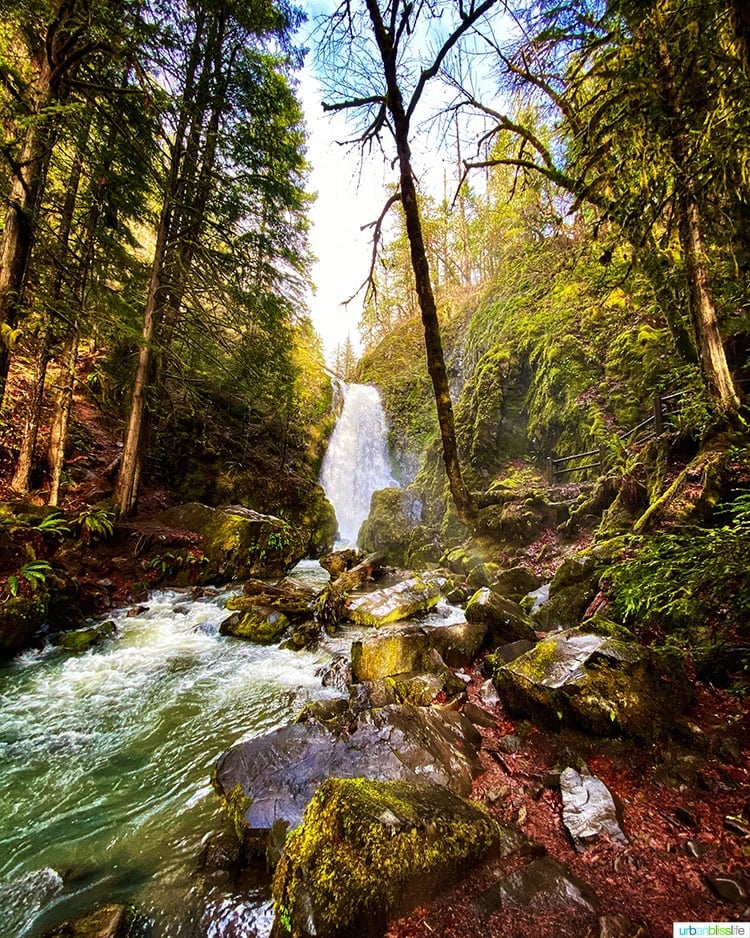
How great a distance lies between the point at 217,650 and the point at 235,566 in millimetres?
3489

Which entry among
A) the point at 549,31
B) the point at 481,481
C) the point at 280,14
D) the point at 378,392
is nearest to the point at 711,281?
the point at 549,31

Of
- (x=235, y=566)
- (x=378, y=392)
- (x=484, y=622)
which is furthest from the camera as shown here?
(x=378, y=392)

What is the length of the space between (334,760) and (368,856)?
1.05 m

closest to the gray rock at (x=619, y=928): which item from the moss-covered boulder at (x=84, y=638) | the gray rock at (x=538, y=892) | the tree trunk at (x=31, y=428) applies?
the gray rock at (x=538, y=892)

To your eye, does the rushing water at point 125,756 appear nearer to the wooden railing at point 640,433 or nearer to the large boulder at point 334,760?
the large boulder at point 334,760

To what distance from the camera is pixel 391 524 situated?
14609 millimetres

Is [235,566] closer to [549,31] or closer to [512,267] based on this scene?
[549,31]

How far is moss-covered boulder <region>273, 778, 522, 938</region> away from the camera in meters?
1.72

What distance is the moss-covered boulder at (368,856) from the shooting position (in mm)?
1716

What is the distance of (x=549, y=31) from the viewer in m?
4.30

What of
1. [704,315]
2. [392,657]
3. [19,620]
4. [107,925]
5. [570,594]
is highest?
[704,315]

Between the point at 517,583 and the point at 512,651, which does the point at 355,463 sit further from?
the point at 512,651

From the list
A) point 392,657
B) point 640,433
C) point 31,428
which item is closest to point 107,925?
point 392,657

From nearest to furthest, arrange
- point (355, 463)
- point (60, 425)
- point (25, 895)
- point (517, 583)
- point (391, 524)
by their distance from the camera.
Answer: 1. point (25, 895)
2. point (517, 583)
3. point (60, 425)
4. point (391, 524)
5. point (355, 463)
